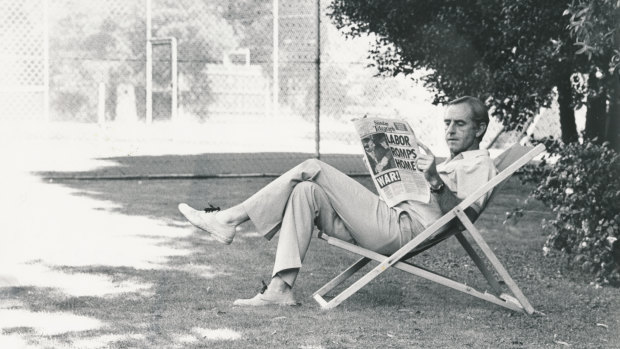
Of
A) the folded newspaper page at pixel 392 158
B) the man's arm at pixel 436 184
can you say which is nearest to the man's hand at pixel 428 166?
the man's arm at pixel 436 184

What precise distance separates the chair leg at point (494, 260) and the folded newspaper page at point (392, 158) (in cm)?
26

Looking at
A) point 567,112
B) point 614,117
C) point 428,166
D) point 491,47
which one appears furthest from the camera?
point 567,112

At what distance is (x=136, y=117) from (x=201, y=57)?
2.15 meters

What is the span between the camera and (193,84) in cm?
1945

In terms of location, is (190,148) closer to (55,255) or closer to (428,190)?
(55,255)

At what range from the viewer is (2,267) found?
6652 mm

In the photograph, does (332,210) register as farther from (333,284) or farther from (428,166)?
(428,166)

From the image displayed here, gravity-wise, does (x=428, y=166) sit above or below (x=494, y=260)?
above

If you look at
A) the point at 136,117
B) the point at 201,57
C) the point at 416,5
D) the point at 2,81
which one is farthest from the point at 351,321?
the point at 201,57

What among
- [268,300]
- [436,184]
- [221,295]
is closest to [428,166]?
[436,184]

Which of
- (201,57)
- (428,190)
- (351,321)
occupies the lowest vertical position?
(351,321)

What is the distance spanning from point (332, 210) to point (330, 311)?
22.6 inches

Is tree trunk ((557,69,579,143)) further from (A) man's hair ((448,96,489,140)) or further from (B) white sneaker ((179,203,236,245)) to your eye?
(B) white sneaker ((179,203,236,245))

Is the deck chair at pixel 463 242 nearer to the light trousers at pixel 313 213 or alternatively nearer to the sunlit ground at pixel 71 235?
the light trousers at pixel 313 213
